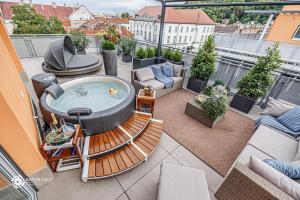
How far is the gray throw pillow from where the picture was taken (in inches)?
120

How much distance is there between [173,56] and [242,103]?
3.02 m

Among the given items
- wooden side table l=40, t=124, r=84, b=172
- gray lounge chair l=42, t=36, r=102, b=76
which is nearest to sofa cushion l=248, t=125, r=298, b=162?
wooden side table l=40, t=124, r=84, b=172

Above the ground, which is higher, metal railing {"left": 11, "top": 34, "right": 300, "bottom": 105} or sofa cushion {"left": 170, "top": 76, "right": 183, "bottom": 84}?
metal railing {"left": 11, "top": 34, "right": 300, "bottom": 105}

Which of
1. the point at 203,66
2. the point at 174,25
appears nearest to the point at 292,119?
the point at 203,66

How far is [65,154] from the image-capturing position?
6.97ft

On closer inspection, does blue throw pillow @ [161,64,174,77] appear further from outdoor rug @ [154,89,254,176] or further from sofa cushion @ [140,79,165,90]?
outdoor rug @ [154,89,254,176]

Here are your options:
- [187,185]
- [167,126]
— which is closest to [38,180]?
[187,185]

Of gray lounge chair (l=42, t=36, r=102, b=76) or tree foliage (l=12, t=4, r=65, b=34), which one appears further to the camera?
tree foliage (l=12, t=4, r=65, b=34)

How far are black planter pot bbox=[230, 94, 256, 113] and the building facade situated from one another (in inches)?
645

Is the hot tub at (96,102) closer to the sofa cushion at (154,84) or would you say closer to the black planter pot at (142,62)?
the sofa cushion at (154,84)

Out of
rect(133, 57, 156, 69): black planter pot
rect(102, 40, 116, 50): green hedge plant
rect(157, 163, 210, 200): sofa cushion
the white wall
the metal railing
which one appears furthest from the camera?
the white wall

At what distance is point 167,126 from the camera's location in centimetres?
331

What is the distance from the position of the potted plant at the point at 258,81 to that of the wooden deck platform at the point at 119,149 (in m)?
2.78

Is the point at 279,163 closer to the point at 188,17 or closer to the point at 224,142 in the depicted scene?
the point at 224,142
